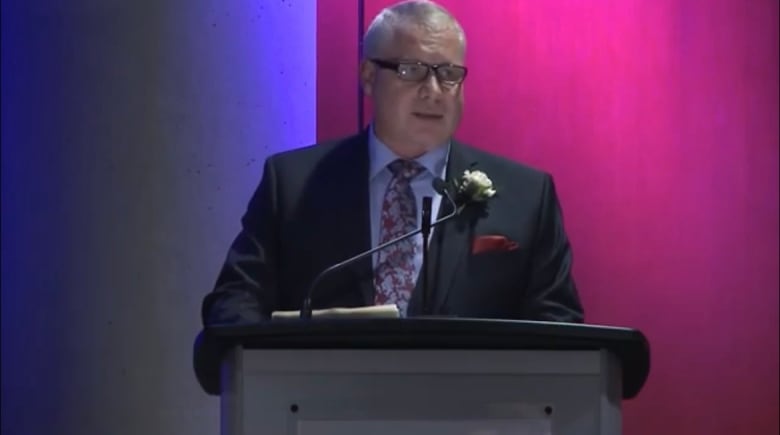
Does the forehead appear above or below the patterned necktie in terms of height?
above

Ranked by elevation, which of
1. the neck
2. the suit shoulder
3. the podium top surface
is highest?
the neck

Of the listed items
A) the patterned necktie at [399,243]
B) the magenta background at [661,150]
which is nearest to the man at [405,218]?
the patterned necktie at [399,243]

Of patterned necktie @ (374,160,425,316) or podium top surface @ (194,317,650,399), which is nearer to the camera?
podium top surface @ (194,317,650,399)

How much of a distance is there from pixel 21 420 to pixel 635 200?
1.61 metres

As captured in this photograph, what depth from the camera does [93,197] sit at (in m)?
2.68

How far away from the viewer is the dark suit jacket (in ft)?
6.95

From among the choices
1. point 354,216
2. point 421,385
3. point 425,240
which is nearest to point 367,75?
point 354,216

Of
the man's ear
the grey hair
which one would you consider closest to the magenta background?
the man's ear

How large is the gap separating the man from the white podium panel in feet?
1.84

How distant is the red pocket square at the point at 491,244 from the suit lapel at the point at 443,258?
33mm

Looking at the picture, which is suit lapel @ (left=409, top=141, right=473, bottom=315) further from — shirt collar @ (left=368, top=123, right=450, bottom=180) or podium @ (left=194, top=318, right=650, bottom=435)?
podium @ (left=194, top=318, right=650, bottom=435)

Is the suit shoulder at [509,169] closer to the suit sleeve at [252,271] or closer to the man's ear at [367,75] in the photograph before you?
the man's ear at [367,75]

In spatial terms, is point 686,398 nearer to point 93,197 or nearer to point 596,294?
point 596,294

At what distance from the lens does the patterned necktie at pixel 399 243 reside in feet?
7.02
